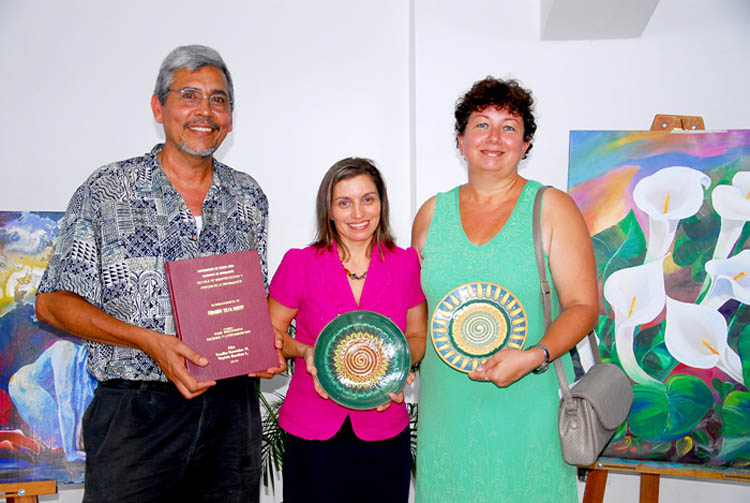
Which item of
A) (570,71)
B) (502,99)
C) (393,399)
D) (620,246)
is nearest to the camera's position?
(393,399)

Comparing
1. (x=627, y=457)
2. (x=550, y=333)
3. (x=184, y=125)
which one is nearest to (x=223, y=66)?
(x=184, y=125)

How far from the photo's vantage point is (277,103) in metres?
3.71

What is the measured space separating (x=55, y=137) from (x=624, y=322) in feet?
11.4

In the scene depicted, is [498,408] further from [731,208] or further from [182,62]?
[731,208]

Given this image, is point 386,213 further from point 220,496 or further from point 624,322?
point 624,322

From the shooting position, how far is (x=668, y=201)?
9.41 feet

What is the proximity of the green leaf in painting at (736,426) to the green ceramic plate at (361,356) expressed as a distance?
1.90 meters

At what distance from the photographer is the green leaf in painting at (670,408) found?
2809 mm

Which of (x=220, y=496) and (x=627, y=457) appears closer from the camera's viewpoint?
(x=220, y=496)

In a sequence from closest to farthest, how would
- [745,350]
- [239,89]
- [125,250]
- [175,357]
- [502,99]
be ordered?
[175,357] < [125,250] < [502,99] < [745,350] < [239,89]

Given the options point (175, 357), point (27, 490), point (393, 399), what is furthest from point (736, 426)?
point (27, 490)

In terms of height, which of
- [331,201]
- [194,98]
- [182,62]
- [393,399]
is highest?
[182,62]

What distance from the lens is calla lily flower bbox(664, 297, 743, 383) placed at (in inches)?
110

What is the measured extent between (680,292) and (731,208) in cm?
48
